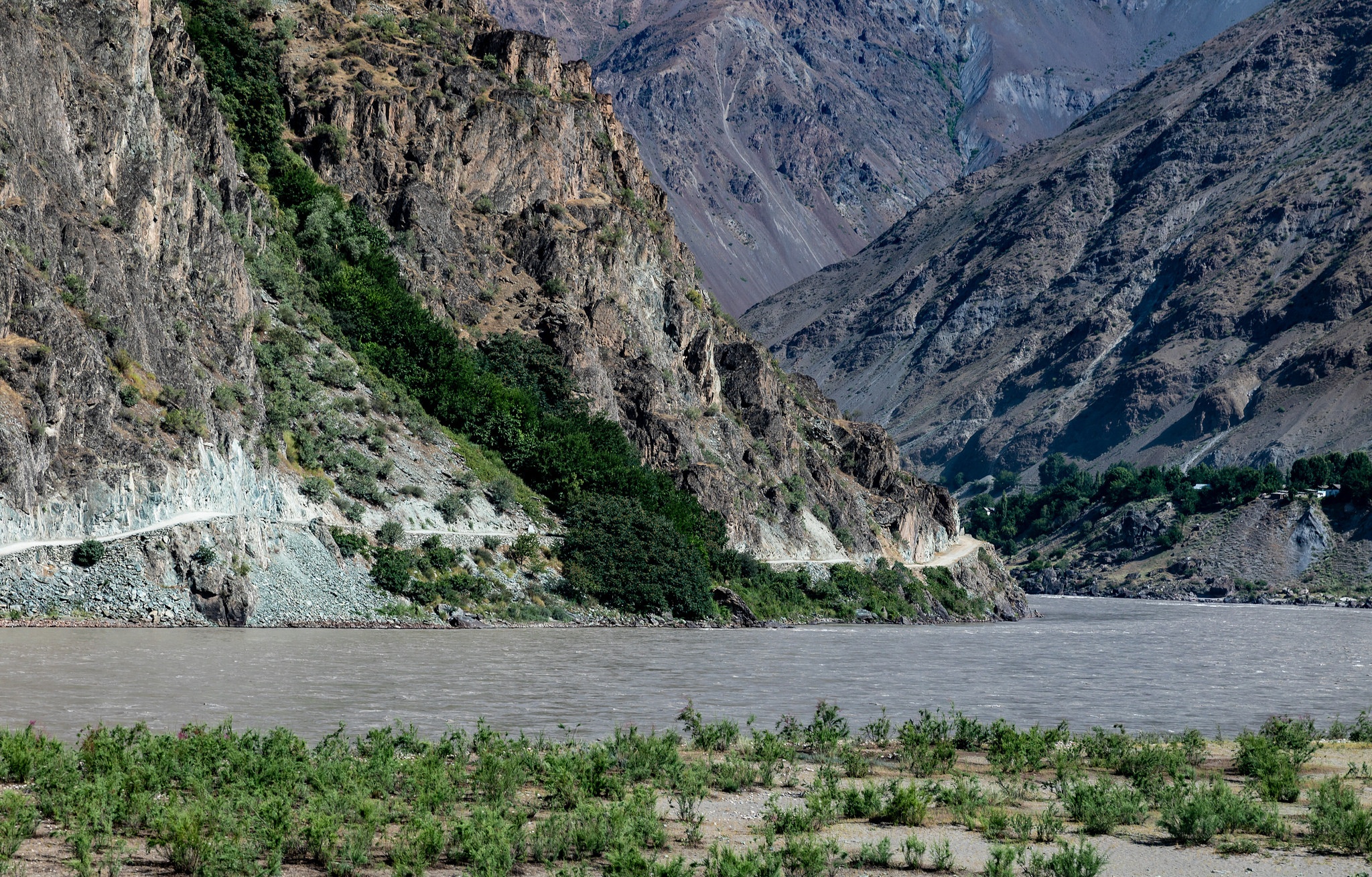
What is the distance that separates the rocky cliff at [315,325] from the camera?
4706cm

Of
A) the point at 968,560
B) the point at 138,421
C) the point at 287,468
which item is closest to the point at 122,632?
the point at 138,421

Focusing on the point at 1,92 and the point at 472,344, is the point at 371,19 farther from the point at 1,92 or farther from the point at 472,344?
the point at 1,92

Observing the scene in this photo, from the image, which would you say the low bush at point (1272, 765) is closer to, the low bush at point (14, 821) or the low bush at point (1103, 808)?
the low bush at point (1103, 808)

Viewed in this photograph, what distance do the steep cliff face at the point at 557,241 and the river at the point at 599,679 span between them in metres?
28.8

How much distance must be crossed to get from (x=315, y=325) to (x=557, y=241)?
24205 millimetres

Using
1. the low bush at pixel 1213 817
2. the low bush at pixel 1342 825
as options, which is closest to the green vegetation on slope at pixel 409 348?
the low bush at pixel 1213 817

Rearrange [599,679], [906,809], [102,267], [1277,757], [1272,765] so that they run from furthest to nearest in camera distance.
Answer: [102,267] < [599,679] < [1277,757] < [1272,765] < [906,809]

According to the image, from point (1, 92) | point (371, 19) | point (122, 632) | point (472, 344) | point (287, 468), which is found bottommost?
point (122, 632)

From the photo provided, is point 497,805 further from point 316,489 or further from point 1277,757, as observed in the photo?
point 316,489

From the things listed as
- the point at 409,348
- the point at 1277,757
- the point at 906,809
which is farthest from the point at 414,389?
the point at 906,809

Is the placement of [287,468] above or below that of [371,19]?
below

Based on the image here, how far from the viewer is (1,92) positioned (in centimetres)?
5159

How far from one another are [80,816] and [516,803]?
546 cm

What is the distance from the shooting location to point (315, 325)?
7000cm
